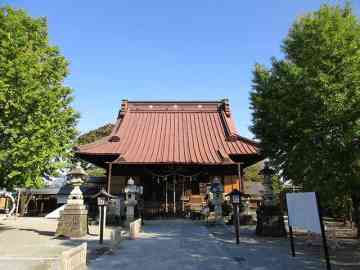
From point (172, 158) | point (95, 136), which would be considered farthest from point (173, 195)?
point (95, 136)

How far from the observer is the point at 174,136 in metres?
22.3

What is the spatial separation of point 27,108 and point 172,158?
922 centimetres

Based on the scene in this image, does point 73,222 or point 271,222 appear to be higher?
point 73,222

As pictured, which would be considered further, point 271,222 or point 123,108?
point 123,108

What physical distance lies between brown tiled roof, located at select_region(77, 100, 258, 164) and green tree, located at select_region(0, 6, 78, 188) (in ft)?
18.8

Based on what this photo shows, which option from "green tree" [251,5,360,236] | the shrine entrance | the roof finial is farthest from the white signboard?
the roof finial

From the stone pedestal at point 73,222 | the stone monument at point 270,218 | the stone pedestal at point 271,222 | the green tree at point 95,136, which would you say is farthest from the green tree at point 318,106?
the green tree at point 95,136

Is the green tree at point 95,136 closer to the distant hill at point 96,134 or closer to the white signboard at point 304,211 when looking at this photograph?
the distant hill at point 96,134

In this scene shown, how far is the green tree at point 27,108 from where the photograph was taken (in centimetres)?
1144

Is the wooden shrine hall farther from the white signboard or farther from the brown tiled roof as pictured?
the white signboard

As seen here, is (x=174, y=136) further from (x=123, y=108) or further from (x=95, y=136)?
(x=95, y=136)

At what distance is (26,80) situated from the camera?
1173 centimetres

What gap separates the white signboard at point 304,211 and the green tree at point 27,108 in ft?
30.7

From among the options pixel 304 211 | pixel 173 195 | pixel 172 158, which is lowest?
pixel 304 211
